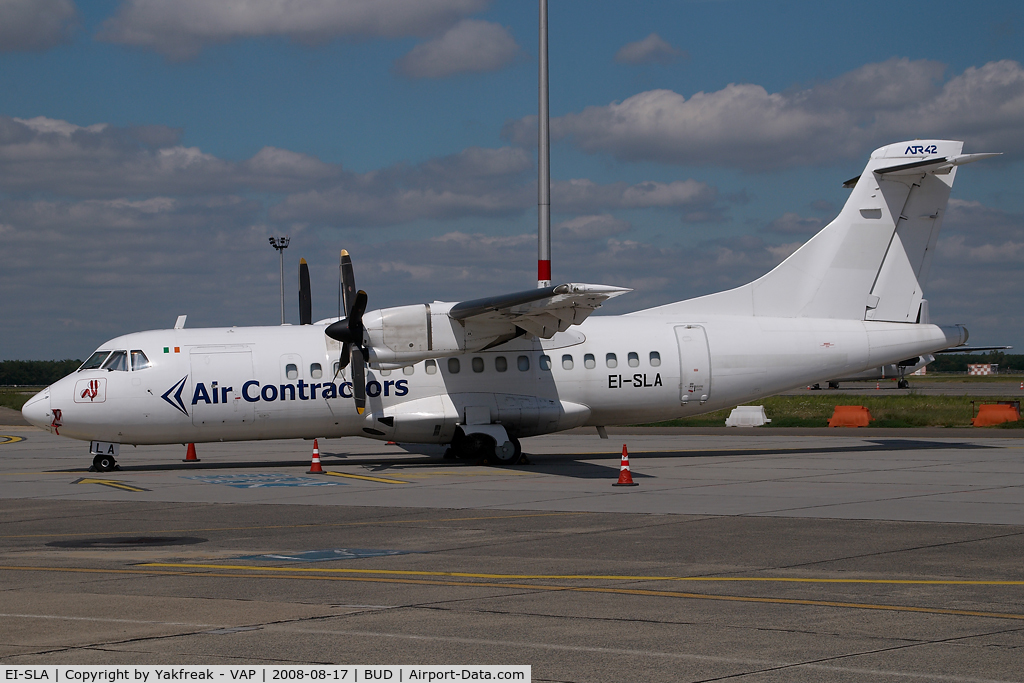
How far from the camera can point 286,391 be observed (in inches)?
893

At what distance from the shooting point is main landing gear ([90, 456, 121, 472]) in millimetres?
22984

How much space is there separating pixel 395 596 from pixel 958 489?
12.2 metres

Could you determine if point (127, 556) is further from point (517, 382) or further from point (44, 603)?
point (517, 382)

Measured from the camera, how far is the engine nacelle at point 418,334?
Result: 21500 millimetres

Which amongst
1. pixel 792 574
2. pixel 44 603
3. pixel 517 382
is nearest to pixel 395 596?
pixel 44 603

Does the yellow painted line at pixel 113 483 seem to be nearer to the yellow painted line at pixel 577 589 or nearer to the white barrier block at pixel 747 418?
the yellow painted line at pixel 577 589

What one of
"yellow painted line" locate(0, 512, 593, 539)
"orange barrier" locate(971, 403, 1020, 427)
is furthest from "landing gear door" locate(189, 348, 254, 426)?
"orange barrier" locate(971, 403, 1020, 427)

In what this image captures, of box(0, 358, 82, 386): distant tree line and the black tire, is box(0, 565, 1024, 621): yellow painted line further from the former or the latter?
box(0, 358, 82, 386): distant tree line

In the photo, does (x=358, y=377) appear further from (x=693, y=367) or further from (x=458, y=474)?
(x=693, y=367)

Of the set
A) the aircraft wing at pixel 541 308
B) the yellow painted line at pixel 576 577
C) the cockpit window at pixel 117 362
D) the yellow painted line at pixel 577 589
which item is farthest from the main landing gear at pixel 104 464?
the yellow painted line at pixel 576 577

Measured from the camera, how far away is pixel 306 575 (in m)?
10.2

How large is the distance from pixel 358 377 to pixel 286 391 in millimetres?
2213

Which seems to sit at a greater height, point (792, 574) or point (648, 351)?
point (648, 351)

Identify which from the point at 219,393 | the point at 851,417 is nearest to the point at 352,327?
the point at 219,393
